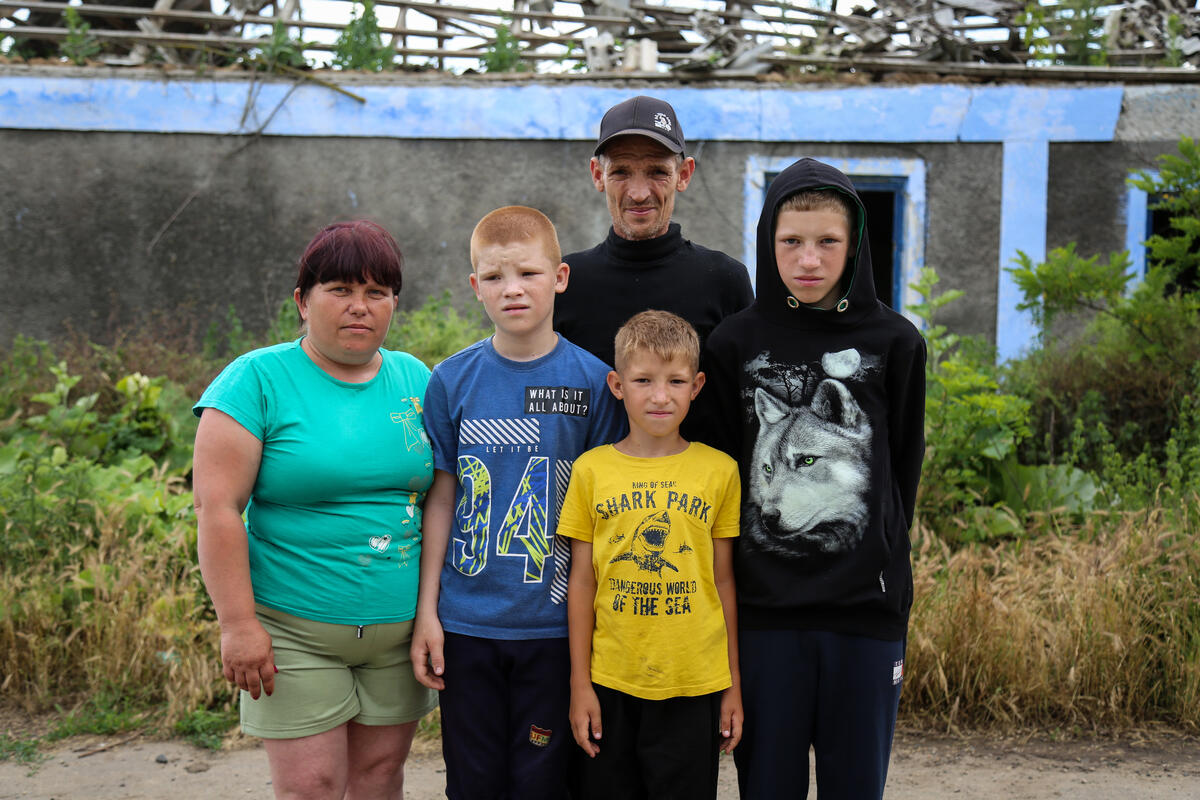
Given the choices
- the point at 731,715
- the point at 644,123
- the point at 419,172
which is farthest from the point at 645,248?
the point at 419,172

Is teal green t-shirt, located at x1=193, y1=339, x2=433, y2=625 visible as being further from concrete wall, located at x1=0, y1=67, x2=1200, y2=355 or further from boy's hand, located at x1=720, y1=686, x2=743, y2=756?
concrete wall, located at x1=0, y1=67, x2=1200, y2=355

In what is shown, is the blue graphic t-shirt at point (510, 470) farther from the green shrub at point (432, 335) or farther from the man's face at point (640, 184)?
the green shrub at point (432, 335)

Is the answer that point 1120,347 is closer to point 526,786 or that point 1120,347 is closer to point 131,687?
point 526,786

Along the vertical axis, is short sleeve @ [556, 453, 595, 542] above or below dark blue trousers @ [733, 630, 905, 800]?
above

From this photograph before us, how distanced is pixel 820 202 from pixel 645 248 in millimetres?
597

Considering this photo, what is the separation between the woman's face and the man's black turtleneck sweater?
622 mm

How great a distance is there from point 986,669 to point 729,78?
6063 millimetres

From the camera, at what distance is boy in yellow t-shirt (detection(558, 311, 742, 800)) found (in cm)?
225

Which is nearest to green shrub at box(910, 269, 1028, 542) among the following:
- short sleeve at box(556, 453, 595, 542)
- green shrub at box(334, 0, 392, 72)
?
short sleeve at box(556, 453, 595, 542)

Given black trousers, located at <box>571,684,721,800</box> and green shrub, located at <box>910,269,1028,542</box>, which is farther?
green shrub, located at <box>910,269,1028,542</box>

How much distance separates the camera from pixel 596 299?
109 inches

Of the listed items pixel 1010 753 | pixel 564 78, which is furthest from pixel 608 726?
pixel 564 78

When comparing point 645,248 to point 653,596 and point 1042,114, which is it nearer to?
point 653,596

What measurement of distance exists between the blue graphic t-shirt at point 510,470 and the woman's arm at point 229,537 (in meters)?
0.46
